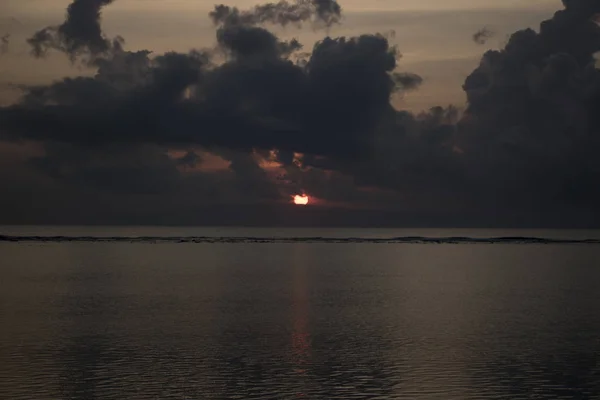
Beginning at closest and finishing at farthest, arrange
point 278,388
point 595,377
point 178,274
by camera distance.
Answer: point 278,388 → point 595,377 → point 178,274

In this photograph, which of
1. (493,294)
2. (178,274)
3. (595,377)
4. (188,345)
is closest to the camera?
(595,377)

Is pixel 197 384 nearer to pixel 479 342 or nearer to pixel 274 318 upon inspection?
pixel 479 342

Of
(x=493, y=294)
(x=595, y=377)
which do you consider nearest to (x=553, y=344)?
(x=595, y=377)

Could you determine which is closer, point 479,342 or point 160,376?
point 160,376

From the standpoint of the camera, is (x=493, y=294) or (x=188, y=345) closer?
(x=188, y=345)

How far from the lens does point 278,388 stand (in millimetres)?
33781

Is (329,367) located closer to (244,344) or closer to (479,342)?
(244,344)

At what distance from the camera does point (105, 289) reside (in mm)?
83500

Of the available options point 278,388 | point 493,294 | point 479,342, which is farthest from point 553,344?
point 493,294

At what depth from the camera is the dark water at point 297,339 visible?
34.2m

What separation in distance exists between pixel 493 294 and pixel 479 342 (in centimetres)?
3445

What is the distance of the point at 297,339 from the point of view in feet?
157

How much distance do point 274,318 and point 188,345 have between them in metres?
14.5

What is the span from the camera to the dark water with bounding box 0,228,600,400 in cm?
3425
